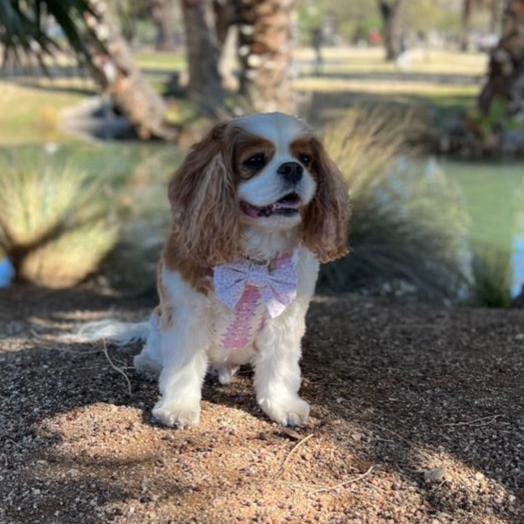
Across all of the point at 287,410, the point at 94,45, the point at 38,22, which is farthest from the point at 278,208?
the point at 94,45

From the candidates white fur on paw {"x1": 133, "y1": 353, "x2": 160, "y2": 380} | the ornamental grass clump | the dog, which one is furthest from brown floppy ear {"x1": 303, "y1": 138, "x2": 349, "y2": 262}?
the ornamental grass clump

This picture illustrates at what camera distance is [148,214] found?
11195 mm

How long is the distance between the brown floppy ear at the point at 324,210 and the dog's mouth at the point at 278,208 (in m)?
0.24

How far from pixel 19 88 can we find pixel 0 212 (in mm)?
17382

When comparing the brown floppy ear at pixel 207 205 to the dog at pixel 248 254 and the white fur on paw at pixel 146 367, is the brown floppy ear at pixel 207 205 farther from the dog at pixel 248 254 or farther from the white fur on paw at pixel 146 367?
the white fur on paw at pixel 146 367

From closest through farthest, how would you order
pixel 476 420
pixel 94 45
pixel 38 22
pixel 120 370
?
pixel 476 420 → pixel 120 370 → pixel 38 22 → pixel 94 45

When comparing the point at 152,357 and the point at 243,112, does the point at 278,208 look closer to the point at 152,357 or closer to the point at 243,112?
the point at 152,357

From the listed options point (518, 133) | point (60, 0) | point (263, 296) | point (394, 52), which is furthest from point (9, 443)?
point (394, 52)

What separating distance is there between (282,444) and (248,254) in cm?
88

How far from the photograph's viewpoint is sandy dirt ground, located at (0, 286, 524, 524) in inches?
120

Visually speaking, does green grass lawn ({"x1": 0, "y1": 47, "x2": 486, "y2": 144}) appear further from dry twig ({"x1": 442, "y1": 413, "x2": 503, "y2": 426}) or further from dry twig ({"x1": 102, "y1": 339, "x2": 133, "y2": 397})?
dry twig ({"x1": 442, "y1": 413, "x2": 503, "y2": 426})

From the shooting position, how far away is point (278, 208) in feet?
10.5

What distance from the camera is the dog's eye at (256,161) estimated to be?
10.4 ft

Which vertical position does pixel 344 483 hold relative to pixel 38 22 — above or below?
below
